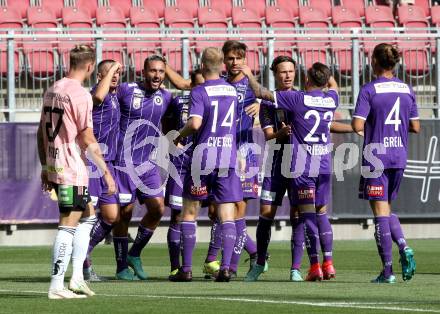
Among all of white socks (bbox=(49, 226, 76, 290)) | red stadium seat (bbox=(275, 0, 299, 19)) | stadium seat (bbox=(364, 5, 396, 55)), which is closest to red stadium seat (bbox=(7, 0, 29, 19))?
red stadium seat (bbox=(275, 0, 299, 19))

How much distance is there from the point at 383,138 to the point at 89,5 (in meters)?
14.0

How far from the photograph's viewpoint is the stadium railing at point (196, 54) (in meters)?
21.8

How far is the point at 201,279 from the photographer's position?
45.6 feet

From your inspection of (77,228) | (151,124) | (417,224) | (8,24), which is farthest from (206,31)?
(77,228)

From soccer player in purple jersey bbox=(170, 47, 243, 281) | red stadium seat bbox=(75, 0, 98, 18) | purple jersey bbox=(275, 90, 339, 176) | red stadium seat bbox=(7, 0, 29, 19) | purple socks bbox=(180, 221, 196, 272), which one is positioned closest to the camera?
soccer player in purple jersey bbox=(170, 47, 243, 281)

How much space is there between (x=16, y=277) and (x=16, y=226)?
759cm

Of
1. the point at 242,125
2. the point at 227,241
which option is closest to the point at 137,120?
the point at 242,125

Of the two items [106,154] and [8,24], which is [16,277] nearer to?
[106,154]

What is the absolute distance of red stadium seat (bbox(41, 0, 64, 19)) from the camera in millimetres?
25562

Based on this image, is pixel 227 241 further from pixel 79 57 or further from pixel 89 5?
pixel 89 5

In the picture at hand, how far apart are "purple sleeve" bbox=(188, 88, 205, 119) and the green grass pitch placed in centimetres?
164

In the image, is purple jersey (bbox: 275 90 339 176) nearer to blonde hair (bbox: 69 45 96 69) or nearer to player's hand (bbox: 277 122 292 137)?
player's hand (bbox: 277 122 292 137)

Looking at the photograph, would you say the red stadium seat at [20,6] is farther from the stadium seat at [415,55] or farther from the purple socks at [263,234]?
the purple socks at [263,234]

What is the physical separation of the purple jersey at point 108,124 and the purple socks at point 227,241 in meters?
1.86
